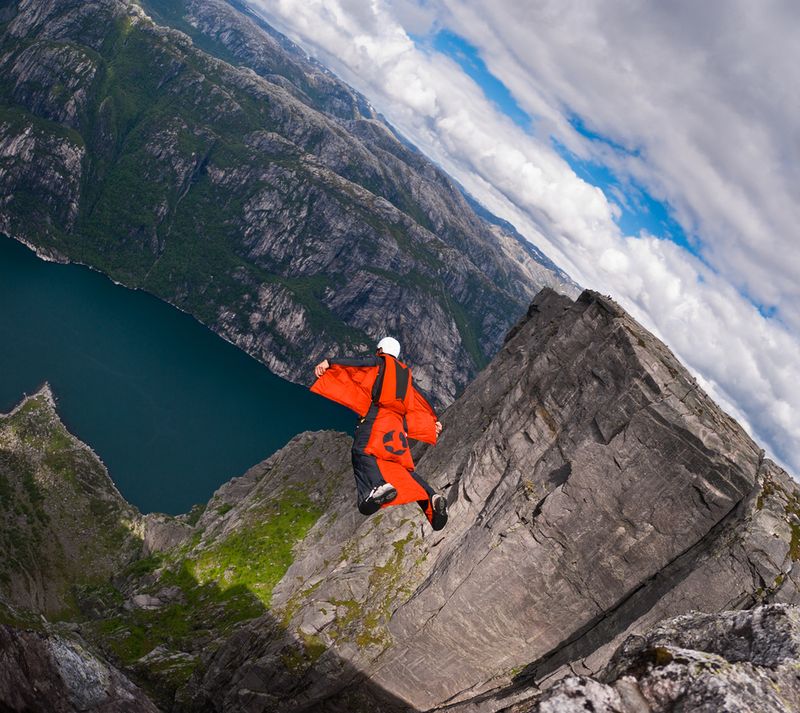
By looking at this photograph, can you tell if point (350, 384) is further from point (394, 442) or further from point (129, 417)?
point (129, 417)

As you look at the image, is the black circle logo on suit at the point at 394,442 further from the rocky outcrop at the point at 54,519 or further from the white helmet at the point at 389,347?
the rocky outcrop at the point at 54,519

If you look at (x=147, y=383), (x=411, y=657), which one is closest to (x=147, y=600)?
(x=411, y=657)

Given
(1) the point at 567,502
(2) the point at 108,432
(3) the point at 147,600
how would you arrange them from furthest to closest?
1. (2) the point at 108,432
2. (3) the point at 147,600
3. (1) the point at 567,502

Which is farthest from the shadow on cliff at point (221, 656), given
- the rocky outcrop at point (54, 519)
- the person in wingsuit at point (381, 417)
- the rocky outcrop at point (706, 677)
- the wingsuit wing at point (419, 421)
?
the rocky outcrop at point (54, 519)

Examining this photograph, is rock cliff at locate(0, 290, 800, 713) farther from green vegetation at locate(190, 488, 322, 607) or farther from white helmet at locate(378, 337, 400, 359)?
white helmet at locate(378, 337, 400, 359)

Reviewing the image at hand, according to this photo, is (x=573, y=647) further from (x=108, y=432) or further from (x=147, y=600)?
(x=108, y=432)

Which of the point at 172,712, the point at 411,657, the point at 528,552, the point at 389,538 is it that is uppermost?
the point at 528,552
